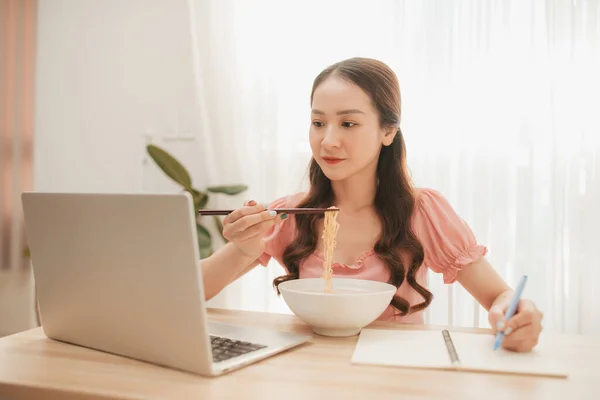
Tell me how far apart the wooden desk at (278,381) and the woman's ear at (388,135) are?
77cm

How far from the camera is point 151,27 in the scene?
10.4 feet

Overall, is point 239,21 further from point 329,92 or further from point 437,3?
point 329,92

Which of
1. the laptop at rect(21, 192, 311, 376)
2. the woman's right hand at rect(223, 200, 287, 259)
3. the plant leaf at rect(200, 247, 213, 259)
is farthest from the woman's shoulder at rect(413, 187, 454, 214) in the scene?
the plant leaf at rect(200, 247, 213, 259)

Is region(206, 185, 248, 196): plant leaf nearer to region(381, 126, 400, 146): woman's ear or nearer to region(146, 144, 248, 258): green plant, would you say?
region(146, 144, 248, 258): green plant

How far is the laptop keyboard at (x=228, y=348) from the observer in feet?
2.89

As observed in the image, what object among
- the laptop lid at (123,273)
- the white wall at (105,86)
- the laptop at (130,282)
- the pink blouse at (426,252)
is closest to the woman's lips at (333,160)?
the pink blouse at (426,252)

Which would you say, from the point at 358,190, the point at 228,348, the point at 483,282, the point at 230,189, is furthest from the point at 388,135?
the point at 230,189

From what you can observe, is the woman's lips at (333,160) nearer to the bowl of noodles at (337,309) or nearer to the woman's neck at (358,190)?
the woman's neck at (358,190)

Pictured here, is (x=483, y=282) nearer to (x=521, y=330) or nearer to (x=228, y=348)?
(x=521, y=330)

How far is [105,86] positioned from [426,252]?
2.43 metres

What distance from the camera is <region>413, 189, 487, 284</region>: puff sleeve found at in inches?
58.2

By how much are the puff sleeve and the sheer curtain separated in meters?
0.98

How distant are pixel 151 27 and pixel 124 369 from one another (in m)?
2.68

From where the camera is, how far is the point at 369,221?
160cm
